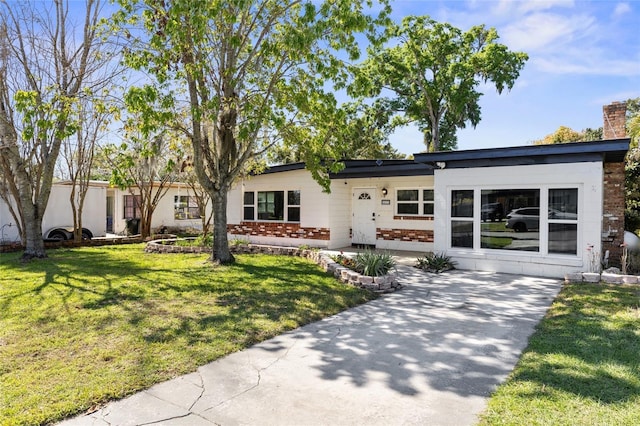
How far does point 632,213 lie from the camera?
42.8 ft

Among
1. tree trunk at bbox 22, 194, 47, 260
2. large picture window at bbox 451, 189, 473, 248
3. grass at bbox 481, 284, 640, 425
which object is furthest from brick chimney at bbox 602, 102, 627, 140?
tree trunk at bbox 22, 194, 47, 260

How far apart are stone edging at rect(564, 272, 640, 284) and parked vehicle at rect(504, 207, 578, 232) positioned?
4.16 ft

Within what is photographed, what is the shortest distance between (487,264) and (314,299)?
500 centimetres

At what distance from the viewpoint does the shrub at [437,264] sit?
929 centimetres

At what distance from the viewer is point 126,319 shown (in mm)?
5305

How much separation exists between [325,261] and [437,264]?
106 inches

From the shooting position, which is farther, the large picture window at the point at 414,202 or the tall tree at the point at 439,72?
the tall tree at the point at 439,72

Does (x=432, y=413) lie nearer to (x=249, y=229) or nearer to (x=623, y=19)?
(x=623, y=19)

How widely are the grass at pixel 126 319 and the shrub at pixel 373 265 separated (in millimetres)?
618

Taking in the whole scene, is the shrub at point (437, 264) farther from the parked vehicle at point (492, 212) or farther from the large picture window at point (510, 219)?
the parked vehicle at point (492, 212)

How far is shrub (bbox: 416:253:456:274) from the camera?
9.29 meters

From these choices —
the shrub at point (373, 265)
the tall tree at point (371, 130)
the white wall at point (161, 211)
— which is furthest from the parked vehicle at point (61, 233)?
the shrub at point (373, 265)

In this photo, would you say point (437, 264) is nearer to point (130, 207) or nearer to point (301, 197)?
point (301, 197)

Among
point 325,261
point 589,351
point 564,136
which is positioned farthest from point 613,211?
point 564,136
